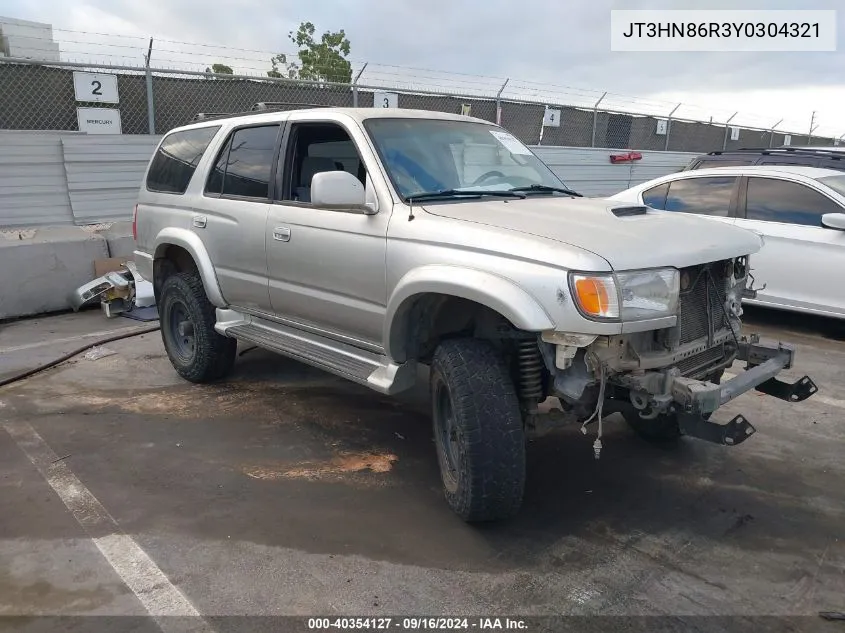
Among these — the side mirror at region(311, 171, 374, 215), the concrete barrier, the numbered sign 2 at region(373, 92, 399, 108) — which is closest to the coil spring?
the side mirror at region(311, 171, 374, 215)

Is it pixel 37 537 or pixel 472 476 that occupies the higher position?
pixel 472 476

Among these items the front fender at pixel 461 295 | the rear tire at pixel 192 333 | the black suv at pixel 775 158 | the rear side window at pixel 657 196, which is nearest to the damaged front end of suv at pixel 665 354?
the front fender at pixel 461 295

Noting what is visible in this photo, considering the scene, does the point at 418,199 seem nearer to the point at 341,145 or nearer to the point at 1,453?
the point at 341,145

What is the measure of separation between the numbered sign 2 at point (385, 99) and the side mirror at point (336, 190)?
853 cm

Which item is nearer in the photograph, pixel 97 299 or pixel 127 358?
pixel 127 358

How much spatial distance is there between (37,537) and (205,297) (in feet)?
7.72

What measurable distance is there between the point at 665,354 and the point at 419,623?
160 centimetres

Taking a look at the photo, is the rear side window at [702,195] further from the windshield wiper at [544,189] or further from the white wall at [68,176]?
the white wall at [68,176]

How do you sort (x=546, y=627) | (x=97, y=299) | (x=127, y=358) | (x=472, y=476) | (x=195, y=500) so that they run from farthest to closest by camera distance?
(x=97, y=299)
(x=127, y=358)
(x=195, y=500)
(x=472, y=476)
(x=546, y=627)

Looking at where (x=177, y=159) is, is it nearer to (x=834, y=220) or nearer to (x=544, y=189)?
(x=544, y=189)

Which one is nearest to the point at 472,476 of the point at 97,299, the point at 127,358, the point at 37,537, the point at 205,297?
the point at 37,537

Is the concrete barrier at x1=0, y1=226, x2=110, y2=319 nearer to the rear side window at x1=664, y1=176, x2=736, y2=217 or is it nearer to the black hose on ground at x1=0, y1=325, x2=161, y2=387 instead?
the black hose on ground at x1=0, y1=325, x2=161, y2=387

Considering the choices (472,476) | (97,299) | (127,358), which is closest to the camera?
(472,476)

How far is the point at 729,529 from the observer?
3426 mm
